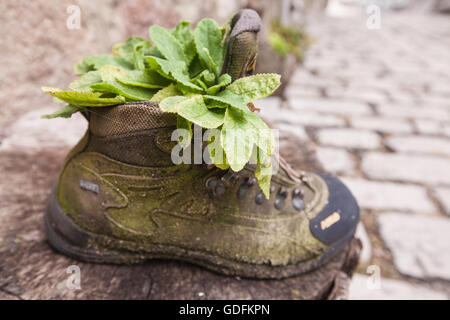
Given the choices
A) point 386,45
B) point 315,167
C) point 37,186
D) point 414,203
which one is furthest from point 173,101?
point 386,45

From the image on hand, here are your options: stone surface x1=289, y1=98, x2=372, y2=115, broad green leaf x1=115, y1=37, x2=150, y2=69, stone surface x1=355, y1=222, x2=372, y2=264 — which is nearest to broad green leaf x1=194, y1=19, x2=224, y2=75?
broad green leaf x1=115, y1=37, x2=150, y2=69

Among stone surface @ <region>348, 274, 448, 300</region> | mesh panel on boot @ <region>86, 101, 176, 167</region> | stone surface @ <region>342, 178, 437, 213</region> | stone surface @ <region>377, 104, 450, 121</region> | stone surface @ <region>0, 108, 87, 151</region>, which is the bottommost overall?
stone surface @ <region>348, 274, 448, 300</region>

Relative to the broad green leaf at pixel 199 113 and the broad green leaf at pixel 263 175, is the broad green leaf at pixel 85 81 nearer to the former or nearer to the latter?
the broad green leaf at pixel 199 113

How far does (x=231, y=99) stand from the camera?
76 centimetres

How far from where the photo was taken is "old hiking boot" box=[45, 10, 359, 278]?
35.2 inches

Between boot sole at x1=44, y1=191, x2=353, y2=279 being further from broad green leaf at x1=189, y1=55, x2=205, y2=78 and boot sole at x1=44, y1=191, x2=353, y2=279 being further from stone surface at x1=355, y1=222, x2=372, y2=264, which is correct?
stone surface at x1=355, y1=222, x2=372, y2=264

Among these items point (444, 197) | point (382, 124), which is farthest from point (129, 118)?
point (382, 124)

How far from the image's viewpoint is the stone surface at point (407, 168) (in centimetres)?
219

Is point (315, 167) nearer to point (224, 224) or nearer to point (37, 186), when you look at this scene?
point (224, 224)

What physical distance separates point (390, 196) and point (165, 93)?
168cm

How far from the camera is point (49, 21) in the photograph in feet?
5.59

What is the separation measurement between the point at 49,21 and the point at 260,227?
1.53 metres

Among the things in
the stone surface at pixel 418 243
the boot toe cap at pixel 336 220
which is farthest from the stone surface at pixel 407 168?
the boot toe cap at pixel 336 220

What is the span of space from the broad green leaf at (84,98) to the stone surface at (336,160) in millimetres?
1636
